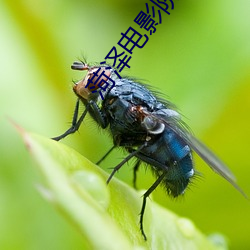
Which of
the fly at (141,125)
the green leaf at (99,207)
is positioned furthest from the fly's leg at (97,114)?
the green leaf at (99,207)

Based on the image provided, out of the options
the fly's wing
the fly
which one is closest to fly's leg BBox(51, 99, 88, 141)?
the fly

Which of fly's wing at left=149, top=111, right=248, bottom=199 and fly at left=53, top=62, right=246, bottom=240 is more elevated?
fly's wing at left=149, top=111, right=248, bottom=199

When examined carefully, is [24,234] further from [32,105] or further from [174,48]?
[174,48]

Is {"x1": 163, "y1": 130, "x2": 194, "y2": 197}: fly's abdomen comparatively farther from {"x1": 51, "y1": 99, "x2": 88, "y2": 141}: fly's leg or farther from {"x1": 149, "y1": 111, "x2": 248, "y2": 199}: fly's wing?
{"x1": 51, "y1": 99, "x2": 88, "y2": 141}: fly's leg

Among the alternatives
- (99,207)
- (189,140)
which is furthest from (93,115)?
(99,207)

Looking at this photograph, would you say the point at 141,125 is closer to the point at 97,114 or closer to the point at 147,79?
the point at 97,114

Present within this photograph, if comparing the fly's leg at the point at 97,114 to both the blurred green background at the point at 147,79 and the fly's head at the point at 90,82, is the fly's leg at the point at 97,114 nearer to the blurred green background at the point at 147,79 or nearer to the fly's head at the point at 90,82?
the fly's head at the point at 90,82

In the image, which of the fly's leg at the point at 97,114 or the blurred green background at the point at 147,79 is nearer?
the fly's leg at the point at 97,114
